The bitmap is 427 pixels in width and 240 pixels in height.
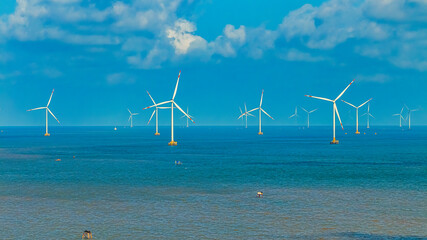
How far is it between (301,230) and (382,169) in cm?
6513

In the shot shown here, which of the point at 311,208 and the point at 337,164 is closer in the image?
the point at 311,208

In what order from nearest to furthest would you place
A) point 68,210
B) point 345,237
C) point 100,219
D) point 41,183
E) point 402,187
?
point 345,237, point 100,219, point 68,210, point 402,187, point 41,183

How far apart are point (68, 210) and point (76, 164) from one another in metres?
64.6

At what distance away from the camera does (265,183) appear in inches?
3184

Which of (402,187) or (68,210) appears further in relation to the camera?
(402,187)

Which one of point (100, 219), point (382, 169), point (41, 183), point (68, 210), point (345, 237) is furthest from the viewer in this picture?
point (382, 169)

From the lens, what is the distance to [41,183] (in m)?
81.8

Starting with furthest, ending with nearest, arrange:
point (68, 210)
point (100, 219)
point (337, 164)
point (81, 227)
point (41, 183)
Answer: point (337, 164)
point (41, 183)
point (68, 210)
point (100, 219)
point (81, 227)

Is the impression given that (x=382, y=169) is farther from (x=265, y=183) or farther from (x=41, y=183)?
(x=41, y=183)

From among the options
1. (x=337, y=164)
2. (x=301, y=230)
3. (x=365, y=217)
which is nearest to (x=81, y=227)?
(x=301, y=230)

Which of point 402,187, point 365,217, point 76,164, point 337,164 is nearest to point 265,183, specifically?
point 402,187

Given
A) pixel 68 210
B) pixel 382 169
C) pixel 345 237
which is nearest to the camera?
pixel 345 237

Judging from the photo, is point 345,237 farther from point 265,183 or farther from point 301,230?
point 265,183

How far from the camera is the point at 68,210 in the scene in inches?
2242
